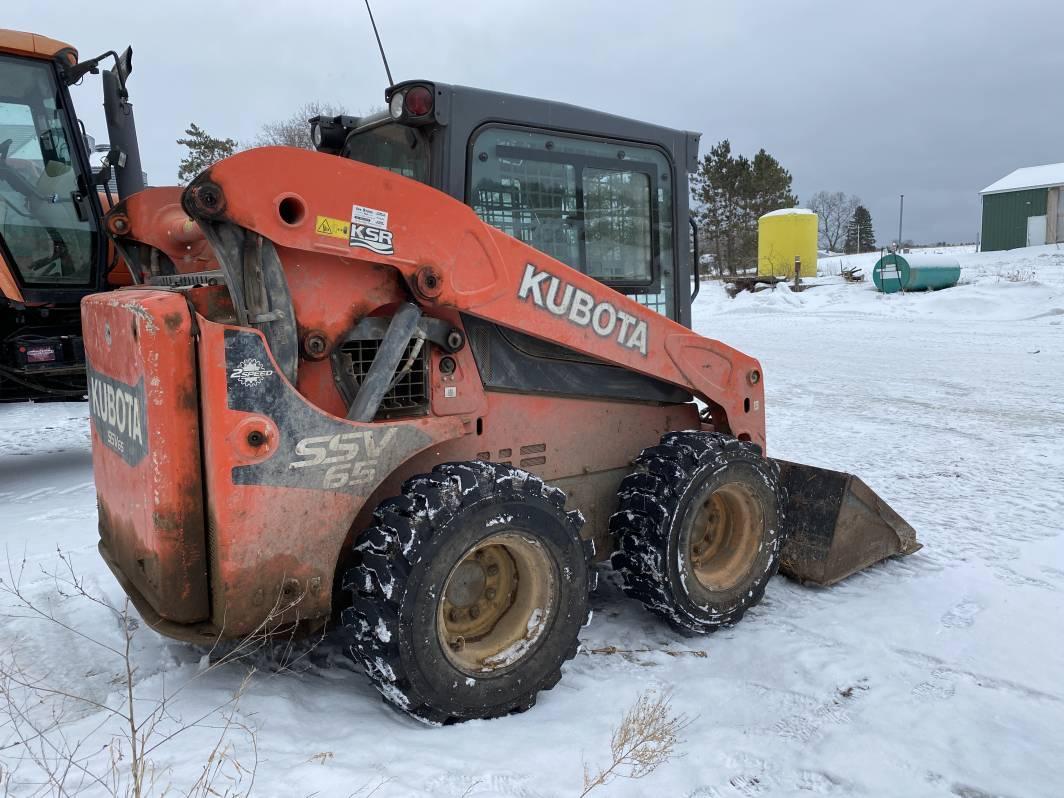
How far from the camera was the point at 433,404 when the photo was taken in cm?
310

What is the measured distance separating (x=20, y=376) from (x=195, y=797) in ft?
18.9

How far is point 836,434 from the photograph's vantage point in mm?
7645

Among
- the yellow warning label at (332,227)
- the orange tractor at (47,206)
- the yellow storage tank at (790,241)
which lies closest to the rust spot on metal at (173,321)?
the yellow warning label at (332,227)

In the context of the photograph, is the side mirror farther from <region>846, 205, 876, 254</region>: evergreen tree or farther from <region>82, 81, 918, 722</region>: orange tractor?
<region>846, 205, 876, 254</region>: evergreen tree

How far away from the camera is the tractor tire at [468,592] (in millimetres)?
2689

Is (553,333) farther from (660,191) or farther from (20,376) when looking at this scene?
(20,376)

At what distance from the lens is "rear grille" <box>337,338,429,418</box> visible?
298 centimetres

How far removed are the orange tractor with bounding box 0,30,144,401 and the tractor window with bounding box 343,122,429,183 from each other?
142 inches

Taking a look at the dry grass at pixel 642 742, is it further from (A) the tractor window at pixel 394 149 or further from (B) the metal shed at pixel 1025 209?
(B) the metal shed at pixel 1025 209

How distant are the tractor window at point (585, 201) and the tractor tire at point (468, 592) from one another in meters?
1.24

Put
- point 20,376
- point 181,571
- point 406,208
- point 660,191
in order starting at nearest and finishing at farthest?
point 181,571, point 406,208, point 660,191, point 20,376

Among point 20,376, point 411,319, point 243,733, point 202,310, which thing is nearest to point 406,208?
point 411,319

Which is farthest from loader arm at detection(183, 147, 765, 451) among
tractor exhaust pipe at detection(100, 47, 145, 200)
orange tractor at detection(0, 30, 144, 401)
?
orange tractor at detection(0, 30, 144, 401)

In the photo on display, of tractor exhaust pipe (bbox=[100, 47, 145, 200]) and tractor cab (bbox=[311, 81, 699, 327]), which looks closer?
tractor cab (bbox=[311, 81, 699, 327])
